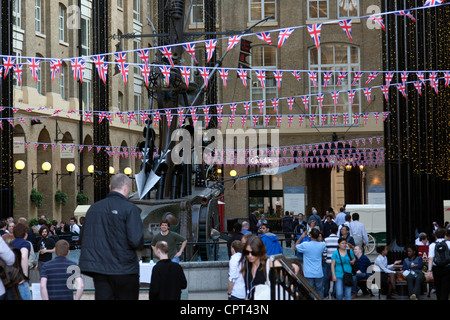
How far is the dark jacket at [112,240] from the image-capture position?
27.0ft

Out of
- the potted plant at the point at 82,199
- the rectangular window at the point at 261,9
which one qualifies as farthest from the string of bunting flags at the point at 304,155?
the rectangular window at the point at 261,9

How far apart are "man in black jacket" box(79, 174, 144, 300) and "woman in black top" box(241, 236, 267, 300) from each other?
166cm

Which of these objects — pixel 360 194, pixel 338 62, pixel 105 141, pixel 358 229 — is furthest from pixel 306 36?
pixel 358 229

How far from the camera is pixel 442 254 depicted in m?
15.2

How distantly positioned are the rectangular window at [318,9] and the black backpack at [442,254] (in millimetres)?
36499

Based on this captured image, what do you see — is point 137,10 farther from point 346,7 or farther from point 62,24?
point 346,7

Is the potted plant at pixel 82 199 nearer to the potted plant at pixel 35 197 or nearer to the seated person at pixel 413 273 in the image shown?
the potted plant at pixel 35 197

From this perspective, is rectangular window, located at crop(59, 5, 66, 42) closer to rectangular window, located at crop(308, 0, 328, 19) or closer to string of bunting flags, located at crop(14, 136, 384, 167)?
string of bunting flags, located at crop(14, 136, 384, 167)

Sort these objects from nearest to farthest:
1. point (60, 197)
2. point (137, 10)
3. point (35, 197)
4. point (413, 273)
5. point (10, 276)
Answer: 1. point (10, 276)
2. point (413, 273)
3. point (35, 197)
4. point (60, 197)
5. point (137, 10)

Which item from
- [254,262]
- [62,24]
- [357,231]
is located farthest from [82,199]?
[254,262]

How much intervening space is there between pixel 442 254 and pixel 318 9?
36832mm

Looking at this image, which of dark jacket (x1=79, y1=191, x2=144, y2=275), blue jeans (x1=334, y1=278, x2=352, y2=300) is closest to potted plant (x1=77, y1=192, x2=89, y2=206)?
blue jeans (x1=334, y1=278, x2=352, y2=300)
